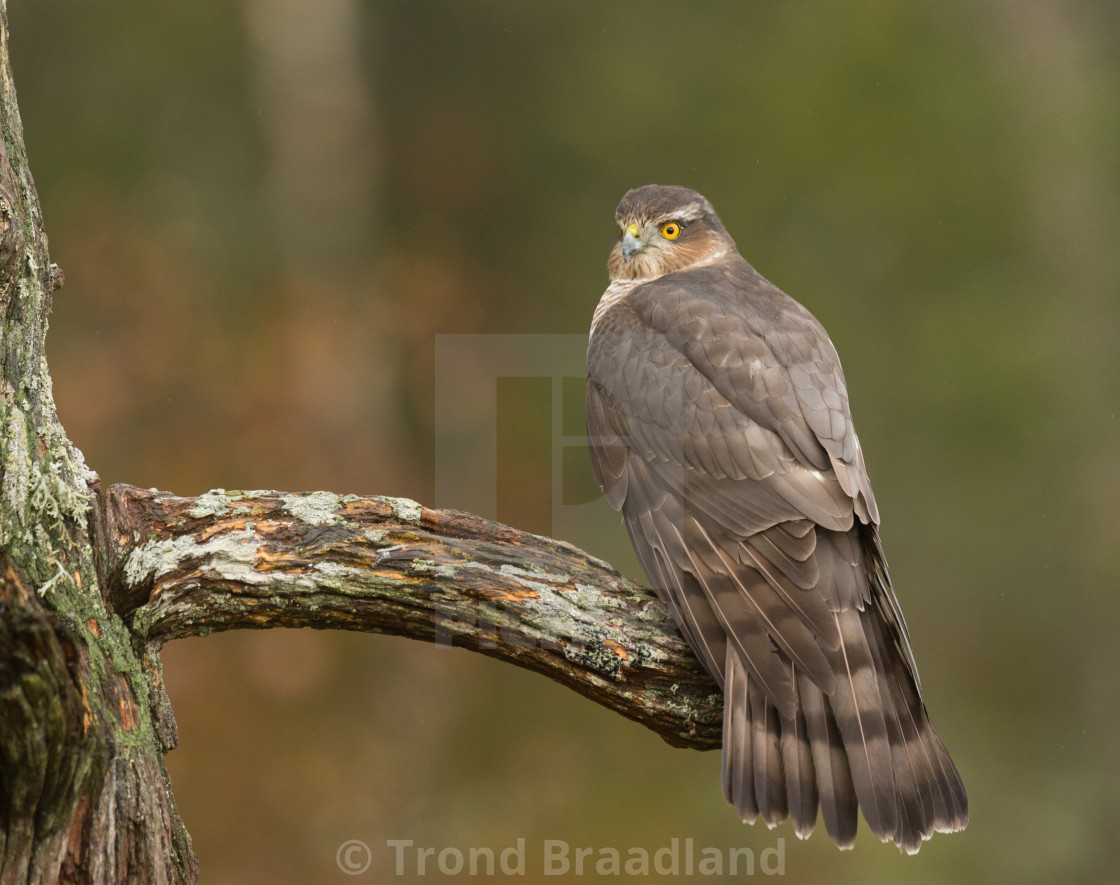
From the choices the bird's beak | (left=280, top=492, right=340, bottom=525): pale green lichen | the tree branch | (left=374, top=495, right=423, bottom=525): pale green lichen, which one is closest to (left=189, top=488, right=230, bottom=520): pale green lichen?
the tree branch

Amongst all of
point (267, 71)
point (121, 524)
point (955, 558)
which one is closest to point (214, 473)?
point (267, 71)

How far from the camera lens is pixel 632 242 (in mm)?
4453

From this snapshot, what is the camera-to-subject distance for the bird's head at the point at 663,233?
4.47 metres

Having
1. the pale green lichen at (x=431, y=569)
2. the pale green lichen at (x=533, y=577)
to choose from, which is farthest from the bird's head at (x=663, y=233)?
the pale green lichen at (x=431, y=569)

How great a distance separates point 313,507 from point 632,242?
2097 mm

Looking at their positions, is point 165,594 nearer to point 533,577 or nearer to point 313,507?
point 313,507

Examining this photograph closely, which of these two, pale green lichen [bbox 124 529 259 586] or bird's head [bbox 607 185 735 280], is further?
bird's head [bbox 607 185 735 280]

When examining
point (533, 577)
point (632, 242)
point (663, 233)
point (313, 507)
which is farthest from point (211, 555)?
point (663, 233)

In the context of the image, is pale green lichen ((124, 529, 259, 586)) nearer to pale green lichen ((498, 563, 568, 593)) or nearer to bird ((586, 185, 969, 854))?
pale green lichen ((498, 563, 568, 593))

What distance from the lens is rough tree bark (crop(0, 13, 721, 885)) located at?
2182 millimetres

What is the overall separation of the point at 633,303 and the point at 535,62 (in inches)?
185

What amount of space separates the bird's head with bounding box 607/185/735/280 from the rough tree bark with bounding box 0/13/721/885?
1836mm

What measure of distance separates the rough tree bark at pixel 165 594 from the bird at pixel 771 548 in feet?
0.61

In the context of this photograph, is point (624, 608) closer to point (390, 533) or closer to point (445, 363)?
point (390, 533)
